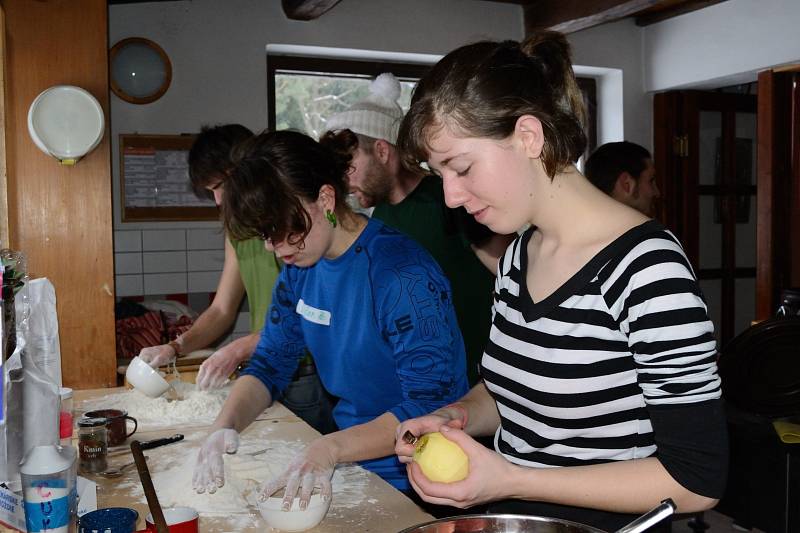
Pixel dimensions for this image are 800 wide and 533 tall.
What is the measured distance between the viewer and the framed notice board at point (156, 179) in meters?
4.14

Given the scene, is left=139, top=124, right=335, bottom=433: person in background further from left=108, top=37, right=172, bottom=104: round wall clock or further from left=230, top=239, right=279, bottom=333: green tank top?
left=108, top=37, right=172, bottom=104: round wall clock

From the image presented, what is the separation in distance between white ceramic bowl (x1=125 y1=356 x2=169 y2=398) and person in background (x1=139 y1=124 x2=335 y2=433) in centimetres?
16

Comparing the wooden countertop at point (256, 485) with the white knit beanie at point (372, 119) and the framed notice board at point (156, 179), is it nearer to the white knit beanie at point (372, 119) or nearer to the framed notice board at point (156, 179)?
the white knit beanie at point (372, 119)

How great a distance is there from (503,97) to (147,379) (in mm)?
1621

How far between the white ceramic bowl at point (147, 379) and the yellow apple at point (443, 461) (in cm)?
140

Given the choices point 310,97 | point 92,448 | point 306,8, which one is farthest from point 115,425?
point 310,97

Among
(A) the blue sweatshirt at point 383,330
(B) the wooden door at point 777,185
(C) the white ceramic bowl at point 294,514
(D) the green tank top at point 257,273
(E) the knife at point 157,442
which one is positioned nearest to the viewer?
(C) the white ceramic bowl at point 294,514

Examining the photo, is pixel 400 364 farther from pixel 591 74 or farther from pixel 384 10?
pixel 591 74

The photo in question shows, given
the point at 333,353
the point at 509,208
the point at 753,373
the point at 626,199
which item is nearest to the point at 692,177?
the point at 626,199

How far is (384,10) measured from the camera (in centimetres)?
461

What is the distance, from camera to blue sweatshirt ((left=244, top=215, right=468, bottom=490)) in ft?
5.44

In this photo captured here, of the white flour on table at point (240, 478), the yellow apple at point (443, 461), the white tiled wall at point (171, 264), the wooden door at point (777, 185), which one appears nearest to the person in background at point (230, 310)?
the white flour on table at point (240, 478)

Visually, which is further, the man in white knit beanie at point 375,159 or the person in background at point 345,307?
the man in white knit beanie at point 375,159

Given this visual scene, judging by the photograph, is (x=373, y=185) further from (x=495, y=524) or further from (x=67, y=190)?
(x=495, y=524)
